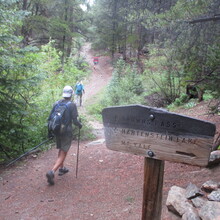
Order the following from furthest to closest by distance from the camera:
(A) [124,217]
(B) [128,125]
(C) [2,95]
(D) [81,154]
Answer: (D) [81,154], (C) [2,95], (A) [124,217], (B) [128,125]

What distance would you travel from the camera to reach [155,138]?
1.98m

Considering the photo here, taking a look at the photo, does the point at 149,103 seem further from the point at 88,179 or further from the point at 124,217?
the point at 124,217

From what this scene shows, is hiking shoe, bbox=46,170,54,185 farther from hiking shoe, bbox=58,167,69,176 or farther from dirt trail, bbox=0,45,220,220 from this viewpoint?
hiking shoe, bbox=58,167,69,176

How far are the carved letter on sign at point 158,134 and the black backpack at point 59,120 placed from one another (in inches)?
104

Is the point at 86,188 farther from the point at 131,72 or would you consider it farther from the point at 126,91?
the point at 131,72

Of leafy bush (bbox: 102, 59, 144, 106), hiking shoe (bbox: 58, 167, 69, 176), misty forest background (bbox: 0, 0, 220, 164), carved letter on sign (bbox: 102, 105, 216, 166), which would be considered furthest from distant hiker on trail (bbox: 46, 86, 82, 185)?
leafy bush (bbox: 102, 59, 144, 106)

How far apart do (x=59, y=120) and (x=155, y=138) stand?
3157mm

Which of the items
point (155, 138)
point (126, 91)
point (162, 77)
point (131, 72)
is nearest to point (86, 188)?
point (155, 138)

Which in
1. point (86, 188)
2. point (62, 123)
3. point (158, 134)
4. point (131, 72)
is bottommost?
point (86, 188)

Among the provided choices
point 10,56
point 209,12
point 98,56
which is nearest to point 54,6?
point 98,56

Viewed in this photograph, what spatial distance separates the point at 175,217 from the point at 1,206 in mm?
3288

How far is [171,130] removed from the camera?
188 centimetres

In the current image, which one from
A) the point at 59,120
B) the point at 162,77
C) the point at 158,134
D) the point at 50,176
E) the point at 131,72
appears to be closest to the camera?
the point at 158,134

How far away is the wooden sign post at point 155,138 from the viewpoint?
1766 millimetres
